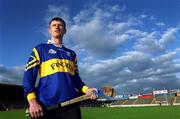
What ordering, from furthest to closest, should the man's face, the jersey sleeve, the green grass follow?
the green grass → the man's face → the jersey sleeve

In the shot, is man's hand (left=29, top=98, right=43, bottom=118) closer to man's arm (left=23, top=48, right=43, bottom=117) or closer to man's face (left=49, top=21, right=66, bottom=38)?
man's arm (left=23, top=48, right=43, bottom=117)

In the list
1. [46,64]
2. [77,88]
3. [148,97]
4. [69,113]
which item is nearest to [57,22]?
[46,64]

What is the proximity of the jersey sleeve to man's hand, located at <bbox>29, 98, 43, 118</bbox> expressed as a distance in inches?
3.1

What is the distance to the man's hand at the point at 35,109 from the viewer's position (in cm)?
387

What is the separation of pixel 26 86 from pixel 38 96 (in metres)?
0.20

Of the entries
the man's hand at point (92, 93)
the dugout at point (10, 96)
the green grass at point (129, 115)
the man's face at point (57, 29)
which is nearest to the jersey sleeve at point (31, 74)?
the man's face at point (57, 29)

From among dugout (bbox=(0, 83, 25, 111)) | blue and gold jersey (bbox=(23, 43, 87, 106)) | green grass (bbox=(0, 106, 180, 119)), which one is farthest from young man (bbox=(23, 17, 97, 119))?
dugout (bbox=(0, 83, 25, 111))

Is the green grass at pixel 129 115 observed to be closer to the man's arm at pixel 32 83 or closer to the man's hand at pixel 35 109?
the man's arm at pixel 32 83

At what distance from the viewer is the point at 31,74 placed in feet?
13.4

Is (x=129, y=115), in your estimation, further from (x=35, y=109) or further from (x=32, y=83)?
(x=35, y=109)

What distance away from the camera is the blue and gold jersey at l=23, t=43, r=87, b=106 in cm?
407

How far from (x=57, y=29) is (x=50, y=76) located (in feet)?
1.95

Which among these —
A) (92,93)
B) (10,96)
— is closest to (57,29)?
(92,93)

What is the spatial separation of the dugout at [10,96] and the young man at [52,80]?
6004 centimetres
